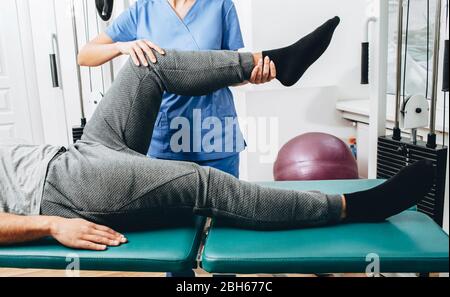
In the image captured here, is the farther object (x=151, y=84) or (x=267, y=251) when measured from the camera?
(x=151, y=84)

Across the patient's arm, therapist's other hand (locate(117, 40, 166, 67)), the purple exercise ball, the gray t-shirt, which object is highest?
therapist's other hand (locate(117, 40, 166, 67))

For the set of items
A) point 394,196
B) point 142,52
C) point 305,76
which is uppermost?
point 142,52

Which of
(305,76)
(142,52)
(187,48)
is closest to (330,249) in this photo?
(142,52)

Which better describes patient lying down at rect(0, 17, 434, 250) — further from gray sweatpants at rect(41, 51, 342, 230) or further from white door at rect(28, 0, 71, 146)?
white door at rect(28, 0, 71, 146)

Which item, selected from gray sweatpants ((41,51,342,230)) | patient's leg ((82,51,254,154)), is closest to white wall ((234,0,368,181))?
patient's leg ((82,51,254,154))

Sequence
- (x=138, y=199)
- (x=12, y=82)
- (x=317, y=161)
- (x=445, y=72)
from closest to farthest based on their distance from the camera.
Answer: (x=138, y=199)
(x=445, y=72)
(x=317, y=161)
(x=12, y=82)

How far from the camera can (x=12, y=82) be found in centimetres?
331

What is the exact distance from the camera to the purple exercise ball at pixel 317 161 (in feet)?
6.35

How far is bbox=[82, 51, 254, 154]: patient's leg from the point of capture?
1201 mm

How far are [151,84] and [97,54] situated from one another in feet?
1.24

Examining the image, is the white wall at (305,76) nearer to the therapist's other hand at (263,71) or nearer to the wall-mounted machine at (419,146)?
the wall-mounted machine at (419,146)

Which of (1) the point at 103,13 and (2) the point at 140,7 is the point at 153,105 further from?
(1) the point at 103,13

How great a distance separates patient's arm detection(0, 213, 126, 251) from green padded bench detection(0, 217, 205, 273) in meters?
0.02

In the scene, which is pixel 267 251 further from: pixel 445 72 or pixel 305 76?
pixel 305 76
